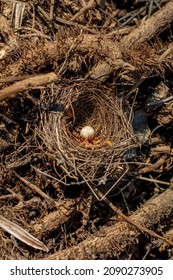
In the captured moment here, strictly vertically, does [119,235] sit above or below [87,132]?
below

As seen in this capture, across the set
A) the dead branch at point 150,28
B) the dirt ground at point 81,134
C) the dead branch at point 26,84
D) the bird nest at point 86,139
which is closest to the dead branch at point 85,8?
the dirt ground at point 81,134

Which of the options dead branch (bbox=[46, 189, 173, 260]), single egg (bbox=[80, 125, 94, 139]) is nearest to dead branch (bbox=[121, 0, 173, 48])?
single egg (bbox=[80, 125, 94, 139])

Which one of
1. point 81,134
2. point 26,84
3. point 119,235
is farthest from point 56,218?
point 26,84

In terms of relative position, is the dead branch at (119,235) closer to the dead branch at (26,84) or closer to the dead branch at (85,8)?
the dead branch at (26,84)

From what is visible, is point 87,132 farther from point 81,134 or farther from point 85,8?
point 85,8

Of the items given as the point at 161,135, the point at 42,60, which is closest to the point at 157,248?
the point at 161,135

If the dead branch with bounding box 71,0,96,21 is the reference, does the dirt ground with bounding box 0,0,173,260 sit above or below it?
below

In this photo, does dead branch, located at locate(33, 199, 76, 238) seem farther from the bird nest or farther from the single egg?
the single egg
